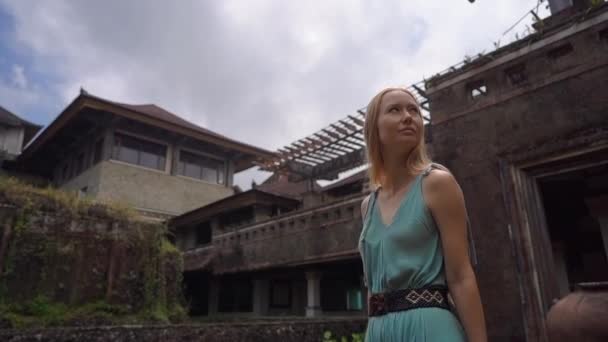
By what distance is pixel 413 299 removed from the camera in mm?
1345

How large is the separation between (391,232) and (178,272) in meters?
10.4

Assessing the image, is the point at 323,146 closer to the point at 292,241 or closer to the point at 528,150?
the point at 292,241

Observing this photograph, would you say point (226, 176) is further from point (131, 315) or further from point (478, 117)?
point (478, 117)

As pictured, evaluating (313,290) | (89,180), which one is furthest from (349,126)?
(89,180)

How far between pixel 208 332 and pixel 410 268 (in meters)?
4.71

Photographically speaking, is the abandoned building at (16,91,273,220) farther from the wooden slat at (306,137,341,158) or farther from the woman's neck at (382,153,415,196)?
the woman's neck at (382,153,415,196)

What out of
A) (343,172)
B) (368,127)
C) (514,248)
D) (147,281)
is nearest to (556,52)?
(514,248)

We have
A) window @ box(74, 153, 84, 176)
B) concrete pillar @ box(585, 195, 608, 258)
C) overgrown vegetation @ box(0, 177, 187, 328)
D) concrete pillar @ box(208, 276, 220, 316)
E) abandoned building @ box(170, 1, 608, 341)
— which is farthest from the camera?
window @ box(74, 153, 84, 176)

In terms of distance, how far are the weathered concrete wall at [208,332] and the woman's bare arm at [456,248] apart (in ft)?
14.4

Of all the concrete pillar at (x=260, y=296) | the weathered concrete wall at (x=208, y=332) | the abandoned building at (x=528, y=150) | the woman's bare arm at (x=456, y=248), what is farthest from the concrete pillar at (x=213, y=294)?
the woman's bare arm at (x=456, y=248)

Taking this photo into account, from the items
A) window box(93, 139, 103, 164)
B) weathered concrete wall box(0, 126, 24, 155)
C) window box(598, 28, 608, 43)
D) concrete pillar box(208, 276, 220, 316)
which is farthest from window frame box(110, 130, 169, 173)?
window box(598, 28, 608, 43)

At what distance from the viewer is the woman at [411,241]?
1283mm

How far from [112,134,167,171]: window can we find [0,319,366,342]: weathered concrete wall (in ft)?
44.1

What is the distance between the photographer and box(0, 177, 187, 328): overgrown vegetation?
8.07 m
